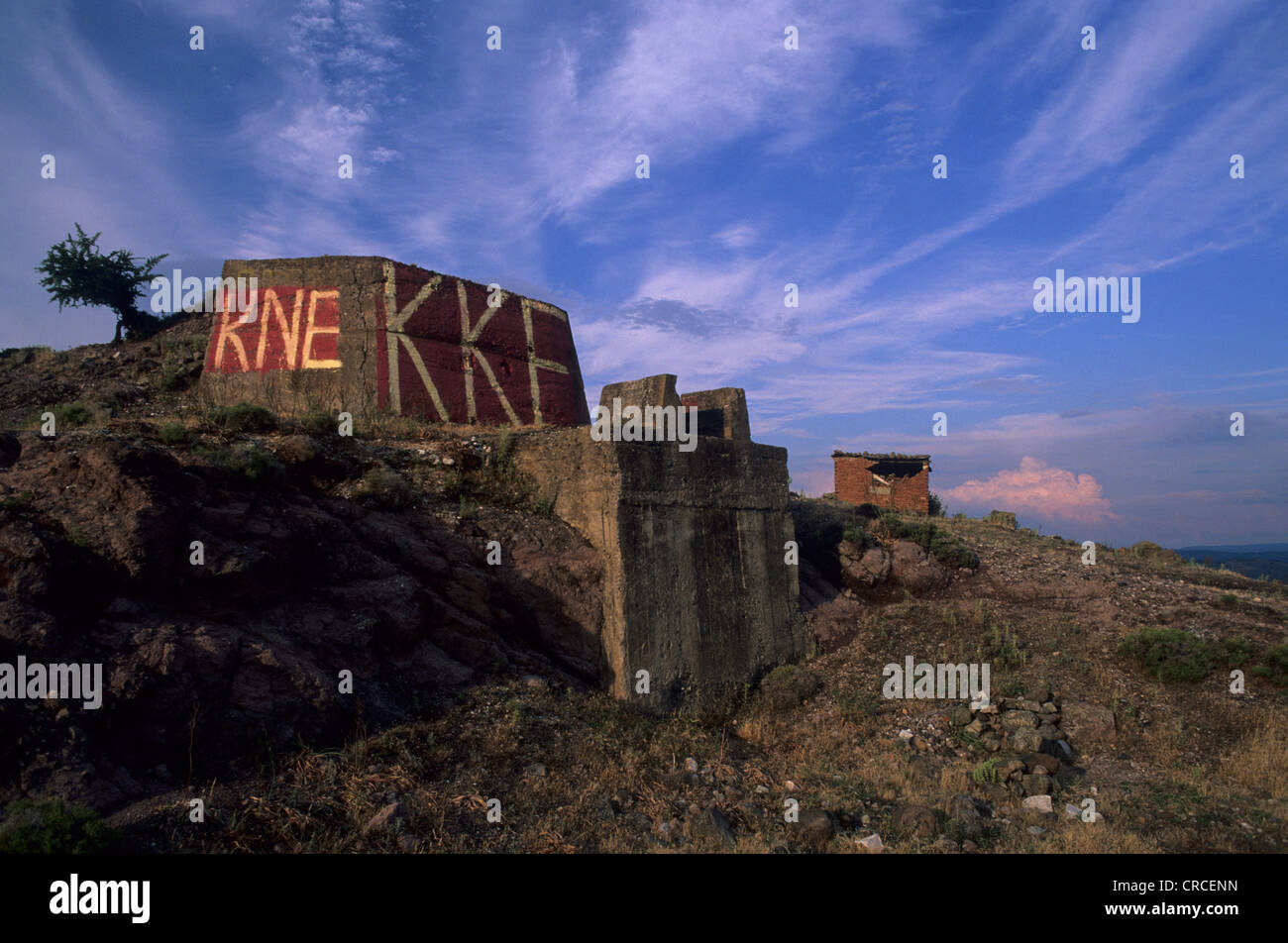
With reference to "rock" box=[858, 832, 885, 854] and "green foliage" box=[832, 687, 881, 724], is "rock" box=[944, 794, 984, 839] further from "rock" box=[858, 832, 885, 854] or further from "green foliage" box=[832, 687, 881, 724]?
"green foliage" box=[832, 687, 881, 724]

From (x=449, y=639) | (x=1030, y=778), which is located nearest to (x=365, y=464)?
(x=449, y=639)

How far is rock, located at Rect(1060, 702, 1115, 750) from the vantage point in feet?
25.1

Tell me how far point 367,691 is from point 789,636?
553cm

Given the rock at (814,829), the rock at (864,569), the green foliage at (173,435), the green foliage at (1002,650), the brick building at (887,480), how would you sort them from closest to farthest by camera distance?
the rock at (814,829) → the green foliage at (173,435) → the green foliage at (1002,650) → the rock at (864,569) → the brick building at (887,480)

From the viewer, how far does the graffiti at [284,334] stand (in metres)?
10.7

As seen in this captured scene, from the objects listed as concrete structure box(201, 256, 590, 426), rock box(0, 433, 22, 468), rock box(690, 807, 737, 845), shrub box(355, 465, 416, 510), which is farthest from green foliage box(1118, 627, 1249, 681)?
rock box(0, 433, 22, 468)

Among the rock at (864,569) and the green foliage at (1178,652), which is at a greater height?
the rock at (864,569)

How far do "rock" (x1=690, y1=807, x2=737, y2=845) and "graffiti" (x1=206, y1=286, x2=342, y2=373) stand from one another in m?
8.09

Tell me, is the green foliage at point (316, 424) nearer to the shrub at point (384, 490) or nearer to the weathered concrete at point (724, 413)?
the shrub at point (384, 490)

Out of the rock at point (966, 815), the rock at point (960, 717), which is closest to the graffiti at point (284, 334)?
the rock at point (960, 717)

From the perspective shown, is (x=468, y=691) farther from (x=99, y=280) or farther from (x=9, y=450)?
(x=99, y=280)

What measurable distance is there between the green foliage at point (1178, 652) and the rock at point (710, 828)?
20.5ft

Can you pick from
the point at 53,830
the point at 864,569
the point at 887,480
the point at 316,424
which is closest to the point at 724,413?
the point at 864,569

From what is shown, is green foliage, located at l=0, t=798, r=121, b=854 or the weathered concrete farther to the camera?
the weathered concrete
